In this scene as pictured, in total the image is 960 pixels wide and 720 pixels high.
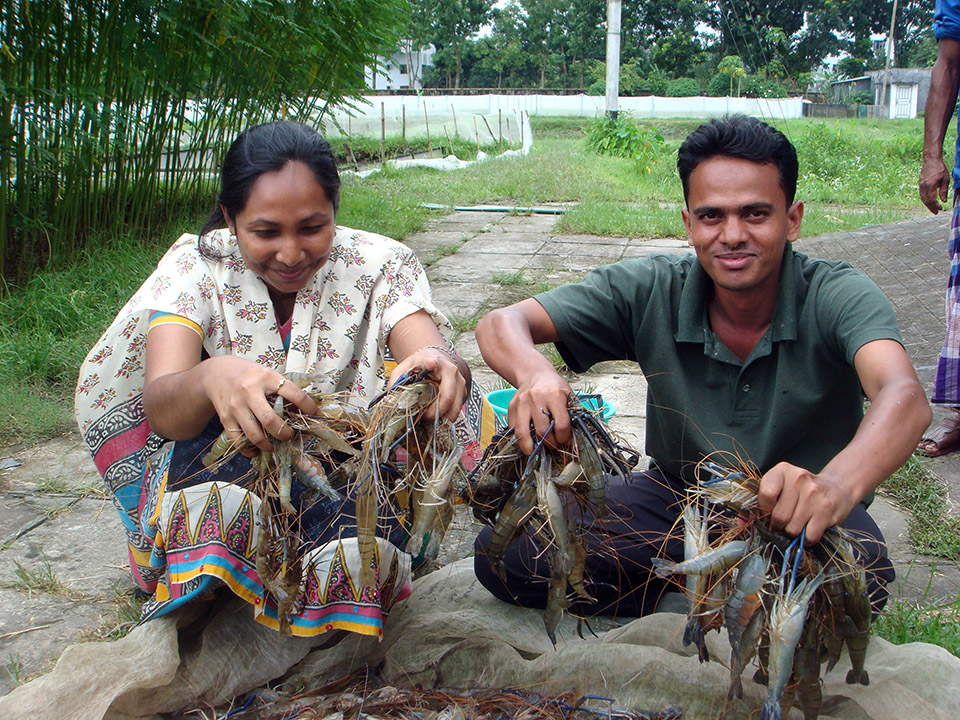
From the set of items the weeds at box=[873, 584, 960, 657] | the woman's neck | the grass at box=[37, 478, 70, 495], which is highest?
the woman's neck

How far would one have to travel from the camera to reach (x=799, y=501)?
1.53 metres

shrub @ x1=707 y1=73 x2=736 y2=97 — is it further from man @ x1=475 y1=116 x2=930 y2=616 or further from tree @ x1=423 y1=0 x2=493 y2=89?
man @ x1=475 y1=116 x2=930 y2=616

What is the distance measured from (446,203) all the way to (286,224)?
8.17 metres

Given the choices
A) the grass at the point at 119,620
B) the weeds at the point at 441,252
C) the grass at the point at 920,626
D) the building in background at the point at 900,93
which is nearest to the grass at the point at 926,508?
the grass at the point at 920,626

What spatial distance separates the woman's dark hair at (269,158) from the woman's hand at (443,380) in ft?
1.90

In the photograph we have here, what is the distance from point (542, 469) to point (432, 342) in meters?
0.67

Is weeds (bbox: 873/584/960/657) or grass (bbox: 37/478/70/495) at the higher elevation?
weeds (bbox: 873/584/960/657)

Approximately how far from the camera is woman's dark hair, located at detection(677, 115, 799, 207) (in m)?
2.07

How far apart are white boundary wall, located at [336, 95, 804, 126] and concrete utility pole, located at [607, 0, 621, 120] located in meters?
11.5

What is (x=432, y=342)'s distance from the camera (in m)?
2.36

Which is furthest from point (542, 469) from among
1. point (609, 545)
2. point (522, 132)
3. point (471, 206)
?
point (522, 132)

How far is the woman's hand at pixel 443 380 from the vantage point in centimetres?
191

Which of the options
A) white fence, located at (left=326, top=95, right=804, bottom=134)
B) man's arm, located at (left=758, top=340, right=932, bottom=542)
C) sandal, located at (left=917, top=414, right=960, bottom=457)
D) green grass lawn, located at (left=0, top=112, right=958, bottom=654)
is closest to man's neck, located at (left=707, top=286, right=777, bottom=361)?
man's arm, located at (left=758, top=340, right=932, bottom=542)

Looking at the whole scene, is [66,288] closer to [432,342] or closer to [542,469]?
[432,342]
